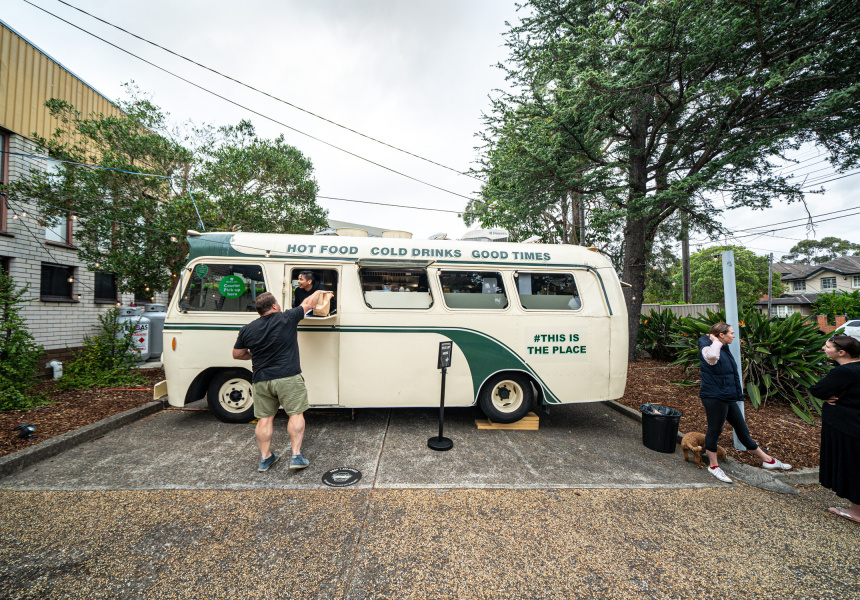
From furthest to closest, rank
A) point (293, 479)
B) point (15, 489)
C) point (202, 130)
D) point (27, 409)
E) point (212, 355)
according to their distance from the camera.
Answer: point (202, 130), point (27, 409), point (212, 355), point (293, 479), point (15, 489)

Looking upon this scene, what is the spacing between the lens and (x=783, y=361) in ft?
17.9

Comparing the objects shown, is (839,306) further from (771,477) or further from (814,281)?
(814,281)

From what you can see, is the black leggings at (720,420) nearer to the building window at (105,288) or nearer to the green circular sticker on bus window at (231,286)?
the green circular sticker on bus window at (231,286)

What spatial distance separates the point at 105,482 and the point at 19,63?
33.8ft

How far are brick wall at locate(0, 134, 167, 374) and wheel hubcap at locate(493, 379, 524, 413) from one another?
9.83m

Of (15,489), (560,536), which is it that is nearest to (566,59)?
(560,536)

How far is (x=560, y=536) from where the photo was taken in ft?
8.23

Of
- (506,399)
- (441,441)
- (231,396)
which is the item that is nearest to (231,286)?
(231,396)

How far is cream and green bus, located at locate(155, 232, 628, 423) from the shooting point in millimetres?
4352

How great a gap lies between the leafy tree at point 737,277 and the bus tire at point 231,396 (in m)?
34.7

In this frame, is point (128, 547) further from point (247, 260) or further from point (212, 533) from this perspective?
point (247, 260)

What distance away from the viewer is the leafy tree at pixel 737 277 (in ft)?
101

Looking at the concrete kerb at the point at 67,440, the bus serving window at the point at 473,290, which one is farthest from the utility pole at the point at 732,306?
the concrete kerb at the point at 67,440

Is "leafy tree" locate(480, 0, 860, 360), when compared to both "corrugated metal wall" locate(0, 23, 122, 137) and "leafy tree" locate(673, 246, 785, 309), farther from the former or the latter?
"leafy tree" locate(673, 246, 785, 309)
